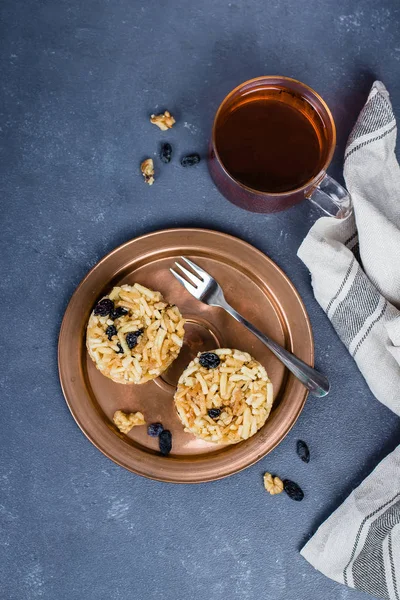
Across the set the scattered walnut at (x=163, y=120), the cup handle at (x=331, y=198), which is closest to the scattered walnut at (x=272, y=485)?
the cup handle at (x=331, y=198)

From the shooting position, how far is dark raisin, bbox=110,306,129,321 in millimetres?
1261

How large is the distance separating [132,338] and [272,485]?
0.45 m

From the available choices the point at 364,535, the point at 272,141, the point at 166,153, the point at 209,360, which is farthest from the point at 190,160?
the point at 364,535

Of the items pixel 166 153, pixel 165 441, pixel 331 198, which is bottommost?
pixel 165 441

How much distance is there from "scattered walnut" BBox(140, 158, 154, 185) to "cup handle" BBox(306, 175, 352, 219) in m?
0.35

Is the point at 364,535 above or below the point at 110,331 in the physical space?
below

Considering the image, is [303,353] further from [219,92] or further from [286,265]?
[219,92]

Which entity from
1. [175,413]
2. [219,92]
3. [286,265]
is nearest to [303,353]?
[286,265]

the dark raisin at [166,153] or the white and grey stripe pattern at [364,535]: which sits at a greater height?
the dark raisin at [166,153]

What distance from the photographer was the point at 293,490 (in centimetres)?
138

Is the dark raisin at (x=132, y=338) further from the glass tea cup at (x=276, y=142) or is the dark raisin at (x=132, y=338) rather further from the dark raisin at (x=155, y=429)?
the glass tea cup at (x=276, y=142)

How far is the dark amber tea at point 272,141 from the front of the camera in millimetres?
1246

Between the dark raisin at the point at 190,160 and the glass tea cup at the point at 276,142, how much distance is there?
135 mm

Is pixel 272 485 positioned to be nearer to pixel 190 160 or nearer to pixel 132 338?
pixel 132 338
